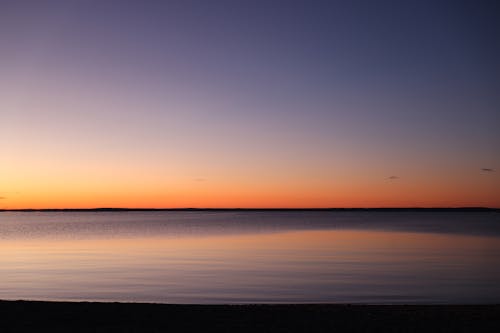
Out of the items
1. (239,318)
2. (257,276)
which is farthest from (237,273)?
(239,318)

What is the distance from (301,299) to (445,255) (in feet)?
102

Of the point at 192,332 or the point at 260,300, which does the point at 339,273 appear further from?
the point at 192,332

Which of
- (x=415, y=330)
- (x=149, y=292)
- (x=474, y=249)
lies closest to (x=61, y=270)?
(x=149, y=292)

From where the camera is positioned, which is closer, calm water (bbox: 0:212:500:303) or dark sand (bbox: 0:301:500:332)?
dark sand (bbox: 0:301:500:332)

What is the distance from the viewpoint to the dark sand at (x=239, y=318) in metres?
16.9

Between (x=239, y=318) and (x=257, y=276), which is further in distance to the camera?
(x=257, y=276)

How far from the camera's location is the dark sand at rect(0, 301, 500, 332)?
55.3ft

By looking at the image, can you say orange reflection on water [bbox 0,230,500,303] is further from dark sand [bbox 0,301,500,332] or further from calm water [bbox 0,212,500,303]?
dark sand [bbox 0,301,500,332]

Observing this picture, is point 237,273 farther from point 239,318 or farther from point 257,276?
point 239,318

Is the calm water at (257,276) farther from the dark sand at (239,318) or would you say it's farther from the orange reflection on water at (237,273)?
the dark sand at (239,318)

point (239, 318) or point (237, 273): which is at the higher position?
point (239, 318)

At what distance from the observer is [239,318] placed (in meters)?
18.5

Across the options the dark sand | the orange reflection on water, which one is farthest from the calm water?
the dark sand

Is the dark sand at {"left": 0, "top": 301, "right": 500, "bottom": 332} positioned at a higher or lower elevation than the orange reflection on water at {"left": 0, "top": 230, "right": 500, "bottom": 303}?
higher
